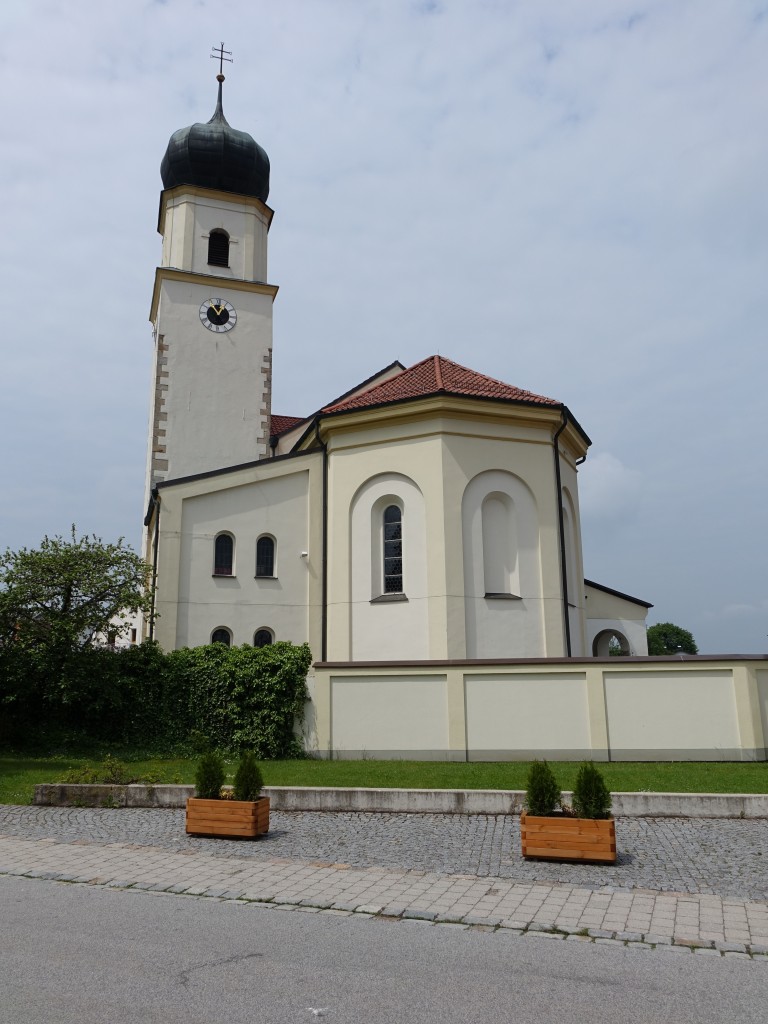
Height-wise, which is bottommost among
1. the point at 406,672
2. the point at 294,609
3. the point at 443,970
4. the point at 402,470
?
the point at 443,970

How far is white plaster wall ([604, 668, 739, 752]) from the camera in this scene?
1609cm

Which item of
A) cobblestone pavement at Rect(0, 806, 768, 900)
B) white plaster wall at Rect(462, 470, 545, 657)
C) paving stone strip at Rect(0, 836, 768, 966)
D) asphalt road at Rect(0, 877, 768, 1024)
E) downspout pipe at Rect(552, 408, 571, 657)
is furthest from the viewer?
downspout pipe at Rect(552, 408, 571, 657)

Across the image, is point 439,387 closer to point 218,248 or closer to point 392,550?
point 392,550

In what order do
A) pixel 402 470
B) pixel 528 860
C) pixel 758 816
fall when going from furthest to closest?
pixel 402 470 < pixel 758 816 < pixel 528 860

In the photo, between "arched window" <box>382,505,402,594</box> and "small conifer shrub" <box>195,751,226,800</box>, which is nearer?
"small conifer shrub" <box>195,751,226,800</box>

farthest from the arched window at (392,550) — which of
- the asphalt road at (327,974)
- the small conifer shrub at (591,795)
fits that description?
the asphalt road at (327,974)

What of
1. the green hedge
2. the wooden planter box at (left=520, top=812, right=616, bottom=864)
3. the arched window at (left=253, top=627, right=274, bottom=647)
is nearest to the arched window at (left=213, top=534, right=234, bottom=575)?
the arched window at (left=253, top=627, right=274, bottom=647)

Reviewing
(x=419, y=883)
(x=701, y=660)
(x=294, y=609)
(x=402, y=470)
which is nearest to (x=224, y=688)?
(x=294, y=609)

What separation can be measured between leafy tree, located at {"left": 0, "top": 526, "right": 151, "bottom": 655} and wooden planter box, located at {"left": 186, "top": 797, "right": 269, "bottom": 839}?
29.5ft

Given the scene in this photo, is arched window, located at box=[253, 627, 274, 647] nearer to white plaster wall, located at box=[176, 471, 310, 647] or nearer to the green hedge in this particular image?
white plaster wall, located at box=[176, 471, 310, 647]

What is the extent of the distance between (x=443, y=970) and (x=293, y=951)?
1112mm

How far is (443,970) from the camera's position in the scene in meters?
5.50

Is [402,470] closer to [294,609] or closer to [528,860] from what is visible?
[294,609]

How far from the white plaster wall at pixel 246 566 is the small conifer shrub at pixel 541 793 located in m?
13.9
